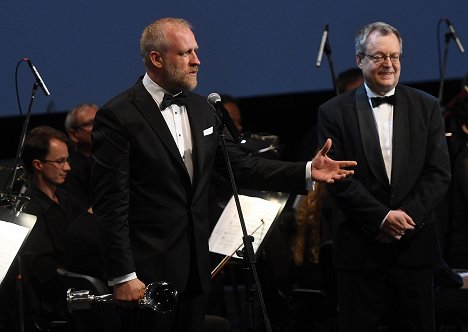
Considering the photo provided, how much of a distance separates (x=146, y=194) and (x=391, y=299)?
52.1 inches

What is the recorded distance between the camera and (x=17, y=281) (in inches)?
164

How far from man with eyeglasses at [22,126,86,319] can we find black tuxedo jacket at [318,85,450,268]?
1.33 m

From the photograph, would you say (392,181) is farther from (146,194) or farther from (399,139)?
(146,194)

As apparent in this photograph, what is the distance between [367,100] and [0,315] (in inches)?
78.4

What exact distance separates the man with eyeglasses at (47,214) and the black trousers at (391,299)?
4.45 feet

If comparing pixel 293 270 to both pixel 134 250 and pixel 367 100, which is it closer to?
pixel 367 100

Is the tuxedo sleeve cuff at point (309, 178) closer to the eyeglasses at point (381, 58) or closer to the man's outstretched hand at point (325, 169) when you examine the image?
the man's outstretched hand at point (325, 169)

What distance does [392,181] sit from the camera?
4.03 m

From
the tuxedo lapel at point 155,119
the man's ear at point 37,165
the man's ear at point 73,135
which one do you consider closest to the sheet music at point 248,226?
the tuxedo lapel at point 155,119

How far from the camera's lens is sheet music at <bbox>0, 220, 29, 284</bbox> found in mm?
3664

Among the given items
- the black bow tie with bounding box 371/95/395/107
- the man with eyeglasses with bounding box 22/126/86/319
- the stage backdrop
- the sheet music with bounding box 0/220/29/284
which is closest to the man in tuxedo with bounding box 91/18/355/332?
the sheet music with bounding box 0/220/29/284

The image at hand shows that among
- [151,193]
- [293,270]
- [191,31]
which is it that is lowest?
[293,270]

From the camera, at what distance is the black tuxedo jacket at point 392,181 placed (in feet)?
13.1

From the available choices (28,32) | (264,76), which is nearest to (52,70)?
(28,32)
